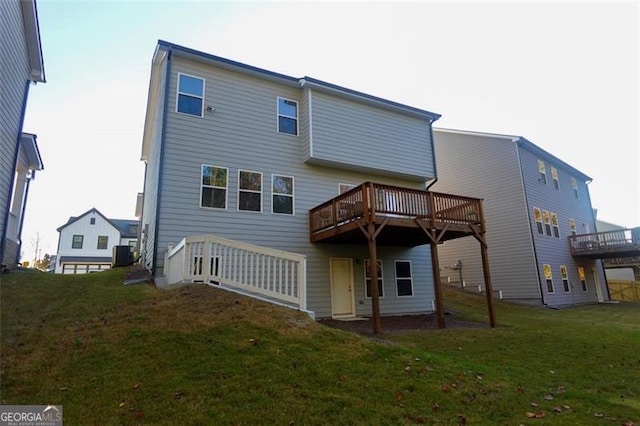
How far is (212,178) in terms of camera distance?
35.1 feet

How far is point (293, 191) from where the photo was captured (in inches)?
468

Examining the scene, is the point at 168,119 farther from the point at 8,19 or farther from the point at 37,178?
the point at 37,178

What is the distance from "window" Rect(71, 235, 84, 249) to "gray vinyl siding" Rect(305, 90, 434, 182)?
105 feet

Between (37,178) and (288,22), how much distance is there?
11780mm

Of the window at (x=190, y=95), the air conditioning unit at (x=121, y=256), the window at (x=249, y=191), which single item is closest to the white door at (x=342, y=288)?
the window at (x=249, y=191)

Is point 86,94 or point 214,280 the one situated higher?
point 86,94

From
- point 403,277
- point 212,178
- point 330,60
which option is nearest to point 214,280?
point 212,178

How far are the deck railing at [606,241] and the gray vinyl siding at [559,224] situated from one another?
0.61 meters

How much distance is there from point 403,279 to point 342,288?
8.98 feet

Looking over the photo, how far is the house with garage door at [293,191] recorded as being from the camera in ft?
31.7

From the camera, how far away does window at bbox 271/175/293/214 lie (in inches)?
453

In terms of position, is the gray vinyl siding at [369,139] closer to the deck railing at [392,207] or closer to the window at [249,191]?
the window at [249,191]

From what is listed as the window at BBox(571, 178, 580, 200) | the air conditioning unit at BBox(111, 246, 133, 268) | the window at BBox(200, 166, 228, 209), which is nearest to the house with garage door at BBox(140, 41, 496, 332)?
the window at BBox(200, 166, 228, 209)

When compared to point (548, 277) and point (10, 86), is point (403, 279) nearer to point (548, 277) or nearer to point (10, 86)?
point (548, 277)
